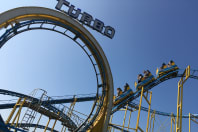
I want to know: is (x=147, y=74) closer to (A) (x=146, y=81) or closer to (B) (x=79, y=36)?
(A) (x=146, y=81)

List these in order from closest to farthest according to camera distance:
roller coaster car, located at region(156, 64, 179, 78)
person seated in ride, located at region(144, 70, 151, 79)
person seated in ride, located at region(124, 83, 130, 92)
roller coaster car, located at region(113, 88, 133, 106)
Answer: roller coaster car, located at region(156, 64, 179, 78) < person seated in ride, located at region(144, 70, 151, 79) < roller coaster car, located at region(113, 88, 133, 106) < person seated in ride, located at region(124, 83, 130, 92)

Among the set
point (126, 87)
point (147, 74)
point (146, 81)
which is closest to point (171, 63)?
point (147, 74)

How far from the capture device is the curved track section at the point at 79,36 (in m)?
7.30

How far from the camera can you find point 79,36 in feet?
30.3

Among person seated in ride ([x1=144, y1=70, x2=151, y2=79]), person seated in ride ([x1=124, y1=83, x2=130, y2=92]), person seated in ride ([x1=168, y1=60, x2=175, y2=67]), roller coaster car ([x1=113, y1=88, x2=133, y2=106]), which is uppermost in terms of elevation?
person seated in ride ([x1=168, y1=60, x2=175, y2=67])

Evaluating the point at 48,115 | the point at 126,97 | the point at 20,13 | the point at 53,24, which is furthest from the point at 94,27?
the point at 48,115

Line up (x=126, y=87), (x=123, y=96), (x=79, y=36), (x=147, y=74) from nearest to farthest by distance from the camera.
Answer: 1. (x=79, y=36)
2. (x=147, y=74)
3. (x=123, y=96)
4. (x=126, y=87)

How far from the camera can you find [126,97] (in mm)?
12406

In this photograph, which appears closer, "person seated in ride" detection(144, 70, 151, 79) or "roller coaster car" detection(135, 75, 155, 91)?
"roller coaster car" detection(135, 75, 155, 91)

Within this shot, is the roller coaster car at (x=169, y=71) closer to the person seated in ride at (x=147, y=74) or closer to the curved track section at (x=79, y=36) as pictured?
the person seated in ride at (x=147, y=74)

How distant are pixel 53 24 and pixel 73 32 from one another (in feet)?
3.52

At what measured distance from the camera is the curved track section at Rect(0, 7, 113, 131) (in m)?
7.30

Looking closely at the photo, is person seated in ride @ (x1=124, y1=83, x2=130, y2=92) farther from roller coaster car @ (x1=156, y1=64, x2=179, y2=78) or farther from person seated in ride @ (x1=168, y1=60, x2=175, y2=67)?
person seated in ride @ (x1=168, y1=60, x2=175, y2=67)

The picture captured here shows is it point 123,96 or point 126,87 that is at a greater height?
point 126,87
